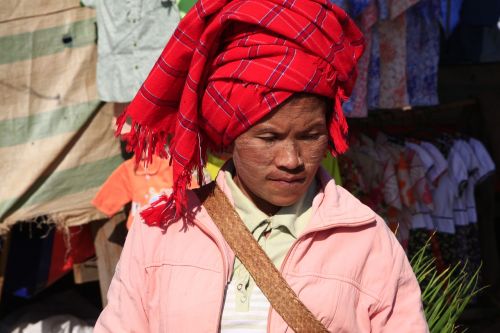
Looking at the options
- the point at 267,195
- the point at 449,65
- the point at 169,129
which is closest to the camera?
the point at 267,195

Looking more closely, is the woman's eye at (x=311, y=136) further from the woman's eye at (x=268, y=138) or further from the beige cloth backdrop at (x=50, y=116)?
the beige cloth backdrop at (x=50, y=116)

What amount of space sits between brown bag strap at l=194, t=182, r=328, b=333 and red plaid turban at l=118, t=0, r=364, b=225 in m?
0.11

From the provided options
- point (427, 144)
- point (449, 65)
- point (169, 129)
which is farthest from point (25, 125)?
point (449, 65)

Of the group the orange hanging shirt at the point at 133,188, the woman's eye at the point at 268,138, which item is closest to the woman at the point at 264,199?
the woman's eye at the point at 268,138

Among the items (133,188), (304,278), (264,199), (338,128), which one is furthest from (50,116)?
(304,278)

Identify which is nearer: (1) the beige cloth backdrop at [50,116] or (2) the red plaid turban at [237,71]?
(2) the red plaid turban at [237,71]

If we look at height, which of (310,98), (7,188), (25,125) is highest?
(310,98)

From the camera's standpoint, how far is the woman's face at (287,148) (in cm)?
201

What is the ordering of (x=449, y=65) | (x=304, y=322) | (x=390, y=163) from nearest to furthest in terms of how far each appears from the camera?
(x=304, y=322), (x=390, y=163), (x=449, y=65)

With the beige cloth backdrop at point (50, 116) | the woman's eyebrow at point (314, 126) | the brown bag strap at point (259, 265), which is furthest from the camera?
the beige cloth backdrop at point (50, 116)

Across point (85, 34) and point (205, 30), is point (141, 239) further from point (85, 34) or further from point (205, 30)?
point (85, 34)

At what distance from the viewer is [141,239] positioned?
2.11 meters

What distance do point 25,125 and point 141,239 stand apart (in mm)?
2278

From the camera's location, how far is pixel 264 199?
7.02ft
